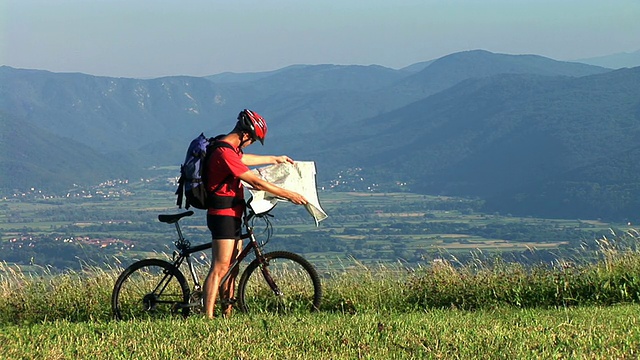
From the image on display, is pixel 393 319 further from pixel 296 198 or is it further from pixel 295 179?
pixel 295 179

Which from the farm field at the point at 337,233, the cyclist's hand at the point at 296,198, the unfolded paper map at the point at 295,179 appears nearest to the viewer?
the cyclist's hand at the point at 296,198

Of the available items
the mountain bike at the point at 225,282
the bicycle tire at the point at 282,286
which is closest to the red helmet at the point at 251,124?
the mountain bike at the point at 225,282

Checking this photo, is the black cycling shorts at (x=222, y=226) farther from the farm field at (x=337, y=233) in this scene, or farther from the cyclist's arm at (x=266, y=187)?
the farm field at (x=337, y=233)

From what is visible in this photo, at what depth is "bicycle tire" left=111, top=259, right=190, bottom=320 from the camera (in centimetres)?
917

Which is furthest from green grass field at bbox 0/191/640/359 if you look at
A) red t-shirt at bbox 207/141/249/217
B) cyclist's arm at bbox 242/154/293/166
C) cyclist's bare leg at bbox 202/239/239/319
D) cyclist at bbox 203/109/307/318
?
cyclist's arm at bbox 242/154/293/166

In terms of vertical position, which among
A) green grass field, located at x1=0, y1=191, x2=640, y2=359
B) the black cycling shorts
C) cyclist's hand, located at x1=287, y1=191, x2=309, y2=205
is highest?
cyclist's hand, located at x1=287, y1=191, x2=309, y2=205

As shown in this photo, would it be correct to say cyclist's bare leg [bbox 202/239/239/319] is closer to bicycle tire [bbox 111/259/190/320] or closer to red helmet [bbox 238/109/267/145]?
bicycle tire [bbox 111/259/190/320]

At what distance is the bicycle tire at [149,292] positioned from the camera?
9.17 m

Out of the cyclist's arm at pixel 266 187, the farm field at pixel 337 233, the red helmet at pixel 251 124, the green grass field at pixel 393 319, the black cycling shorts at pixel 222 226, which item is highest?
the red helmet at pixel 251 124

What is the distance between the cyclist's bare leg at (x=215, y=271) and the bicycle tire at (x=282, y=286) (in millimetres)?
243

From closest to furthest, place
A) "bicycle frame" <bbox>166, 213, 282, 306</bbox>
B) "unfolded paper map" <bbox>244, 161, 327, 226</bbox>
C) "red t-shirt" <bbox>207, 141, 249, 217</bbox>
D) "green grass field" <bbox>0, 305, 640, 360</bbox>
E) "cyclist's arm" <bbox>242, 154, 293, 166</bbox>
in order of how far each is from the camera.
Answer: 1. "green grass field" <bbox>0, 305, 640, 360</bbox>
2. "red t-shirt" <bbox>207, 141, 249, 217</bbox>
3. "bicycle frame" <bbox>166, 213, 282, 306</bbox>
4. "unfolded paper map" <bbox>244, 161, 327, 226</bbox>
5. "cyclist's arm" <bbox>242, 154, 293, 166</bbox>

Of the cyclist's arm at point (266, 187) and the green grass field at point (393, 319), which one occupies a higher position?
the cyclist's arm at point (266, 187)

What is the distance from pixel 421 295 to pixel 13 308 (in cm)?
426

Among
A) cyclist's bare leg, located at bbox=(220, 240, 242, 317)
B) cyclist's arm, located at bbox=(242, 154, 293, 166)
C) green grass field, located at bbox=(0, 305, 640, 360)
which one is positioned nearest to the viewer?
green grass field, located at bbox=(0, 305, 640, 360)
